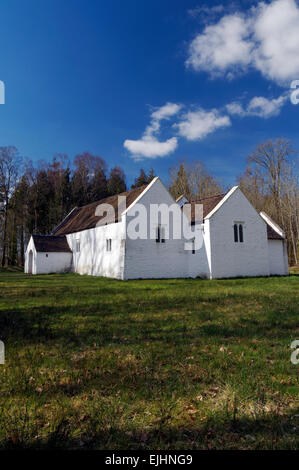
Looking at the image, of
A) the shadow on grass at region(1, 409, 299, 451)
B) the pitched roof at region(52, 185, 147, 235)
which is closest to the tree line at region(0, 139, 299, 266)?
the pitched roof at region(52, 185, 147, 235)

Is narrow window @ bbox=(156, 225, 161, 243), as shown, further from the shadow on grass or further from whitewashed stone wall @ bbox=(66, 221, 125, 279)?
the shadow on grass

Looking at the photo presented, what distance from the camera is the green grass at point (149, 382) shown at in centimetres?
308

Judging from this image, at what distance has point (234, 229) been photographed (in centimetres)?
2420

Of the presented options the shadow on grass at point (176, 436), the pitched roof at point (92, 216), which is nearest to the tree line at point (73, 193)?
the pitched roof at point (92, 216)

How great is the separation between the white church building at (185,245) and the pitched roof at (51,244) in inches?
107

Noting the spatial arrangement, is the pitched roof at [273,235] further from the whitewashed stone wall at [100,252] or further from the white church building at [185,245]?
the whitewashed stone wall at [100,252]

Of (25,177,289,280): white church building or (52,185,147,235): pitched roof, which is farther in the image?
Answer: (52,185,147,235): pitched roof

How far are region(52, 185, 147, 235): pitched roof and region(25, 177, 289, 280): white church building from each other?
14cm

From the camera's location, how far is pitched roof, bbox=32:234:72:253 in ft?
95.2

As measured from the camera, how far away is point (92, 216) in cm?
2978
